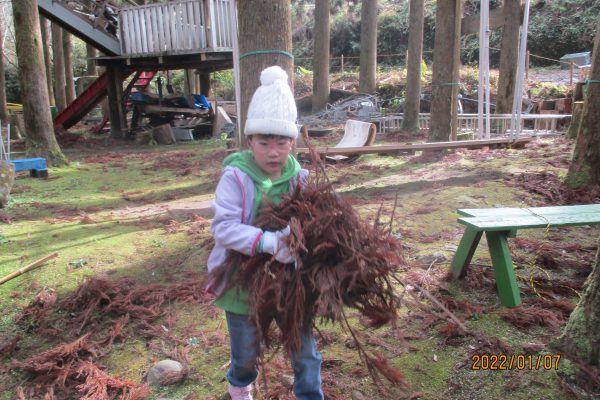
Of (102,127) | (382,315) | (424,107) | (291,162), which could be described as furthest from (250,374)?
(424,107)

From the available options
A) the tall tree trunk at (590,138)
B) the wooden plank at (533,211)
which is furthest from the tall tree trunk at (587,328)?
the tall tree trunk at (590,138)

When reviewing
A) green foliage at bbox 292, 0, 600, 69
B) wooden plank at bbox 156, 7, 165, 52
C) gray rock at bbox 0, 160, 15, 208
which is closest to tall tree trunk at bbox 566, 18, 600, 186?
gray rock at bbox 0, 160, 15, 208

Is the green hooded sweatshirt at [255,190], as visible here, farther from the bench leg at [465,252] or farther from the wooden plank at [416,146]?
the wooden plank at [416,146]

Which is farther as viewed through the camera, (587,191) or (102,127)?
(102,127)

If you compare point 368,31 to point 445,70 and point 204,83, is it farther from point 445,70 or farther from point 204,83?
point 445,70

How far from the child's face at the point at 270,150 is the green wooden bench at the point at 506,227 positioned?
1.80m

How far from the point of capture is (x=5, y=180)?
6.90 metres

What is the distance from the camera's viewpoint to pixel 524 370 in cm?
265

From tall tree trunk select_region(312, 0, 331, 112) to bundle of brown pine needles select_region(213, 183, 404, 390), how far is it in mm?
18219

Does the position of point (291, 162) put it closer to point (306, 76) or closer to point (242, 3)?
point (242, 3)

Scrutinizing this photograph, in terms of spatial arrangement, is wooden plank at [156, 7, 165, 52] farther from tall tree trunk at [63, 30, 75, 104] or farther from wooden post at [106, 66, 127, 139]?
tall tree trunk at [63, 30, 75, 104]

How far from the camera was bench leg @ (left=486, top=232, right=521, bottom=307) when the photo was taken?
10.9ft

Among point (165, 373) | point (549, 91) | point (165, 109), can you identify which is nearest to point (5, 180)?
point (165, 373)

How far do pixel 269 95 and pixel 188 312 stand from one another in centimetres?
221
